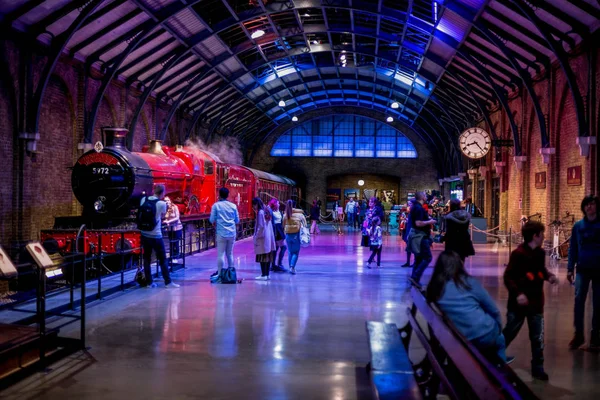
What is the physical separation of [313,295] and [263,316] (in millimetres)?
1925

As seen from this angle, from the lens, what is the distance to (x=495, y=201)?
87.2ft

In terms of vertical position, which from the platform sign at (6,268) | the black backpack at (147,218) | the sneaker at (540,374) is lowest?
the sneaker at (540,374)

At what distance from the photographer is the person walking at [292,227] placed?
40.5ft

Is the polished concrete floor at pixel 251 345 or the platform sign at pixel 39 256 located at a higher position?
the platform sign at pixel 39 256

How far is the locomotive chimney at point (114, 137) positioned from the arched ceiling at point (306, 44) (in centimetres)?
204

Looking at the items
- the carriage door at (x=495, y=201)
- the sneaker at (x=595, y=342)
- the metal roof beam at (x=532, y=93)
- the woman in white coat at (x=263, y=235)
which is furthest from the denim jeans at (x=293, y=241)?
the carriage door at (x=495, y=201)

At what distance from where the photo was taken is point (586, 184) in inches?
607

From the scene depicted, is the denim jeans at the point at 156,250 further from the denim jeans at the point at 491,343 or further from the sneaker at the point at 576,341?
the denim jeans at the point at 491,343

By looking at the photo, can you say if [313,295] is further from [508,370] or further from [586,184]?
[586,184]

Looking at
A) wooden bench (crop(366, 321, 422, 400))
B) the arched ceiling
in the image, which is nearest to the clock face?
the arched ceiling

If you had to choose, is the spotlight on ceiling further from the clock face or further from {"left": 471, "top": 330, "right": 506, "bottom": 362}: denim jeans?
{"left": 471, "top": 330, "right": 506, "bottom": 362}: denim jeans

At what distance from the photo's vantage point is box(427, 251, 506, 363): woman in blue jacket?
15.3ft

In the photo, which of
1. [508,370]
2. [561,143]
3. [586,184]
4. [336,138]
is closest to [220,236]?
[508,370]

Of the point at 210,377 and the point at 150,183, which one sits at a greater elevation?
the point at 150,183
